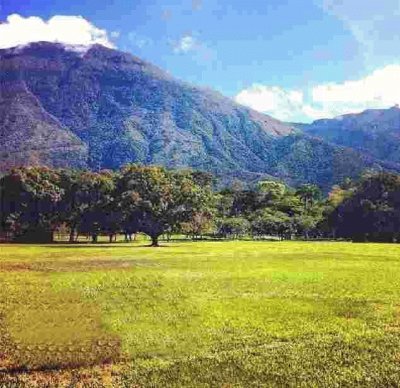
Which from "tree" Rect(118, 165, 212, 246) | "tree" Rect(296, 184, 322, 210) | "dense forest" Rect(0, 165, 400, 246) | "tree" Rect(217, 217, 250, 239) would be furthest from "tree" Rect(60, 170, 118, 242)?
"tree" Rect(296, 184, 322, 210)

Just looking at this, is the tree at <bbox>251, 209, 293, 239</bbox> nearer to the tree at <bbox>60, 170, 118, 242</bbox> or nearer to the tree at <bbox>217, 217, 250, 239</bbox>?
the tree at <bbox>217, 217, 250, 239</bbox>

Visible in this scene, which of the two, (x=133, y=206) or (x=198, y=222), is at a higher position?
(x=133, y=206)

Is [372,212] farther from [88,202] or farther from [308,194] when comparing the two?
[308,194]

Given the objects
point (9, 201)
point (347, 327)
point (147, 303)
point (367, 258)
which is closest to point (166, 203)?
point (9, 201)

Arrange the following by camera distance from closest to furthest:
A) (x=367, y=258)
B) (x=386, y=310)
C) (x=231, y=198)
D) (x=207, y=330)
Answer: (x=207, y=330), (x=386, y=310), (x=367, y=258), (x=231, y=198)

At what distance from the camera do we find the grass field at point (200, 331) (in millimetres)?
16344

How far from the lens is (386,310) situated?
25219 millimetres

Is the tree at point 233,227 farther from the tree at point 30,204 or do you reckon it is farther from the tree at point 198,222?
the tree at point 30,204

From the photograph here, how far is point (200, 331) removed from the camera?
21125 mm

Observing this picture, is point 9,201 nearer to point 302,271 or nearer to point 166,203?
point 166,203

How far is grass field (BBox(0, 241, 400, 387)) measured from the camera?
53.6 ft

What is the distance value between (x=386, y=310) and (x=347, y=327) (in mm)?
4030

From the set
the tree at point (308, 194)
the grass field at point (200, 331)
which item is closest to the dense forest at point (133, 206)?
the tree at point (308, 194)

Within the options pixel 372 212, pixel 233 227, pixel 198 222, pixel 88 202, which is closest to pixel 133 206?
pixel 198 222
